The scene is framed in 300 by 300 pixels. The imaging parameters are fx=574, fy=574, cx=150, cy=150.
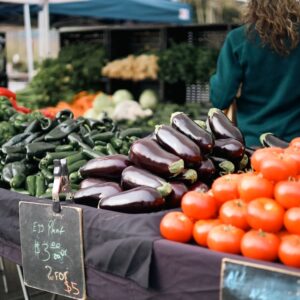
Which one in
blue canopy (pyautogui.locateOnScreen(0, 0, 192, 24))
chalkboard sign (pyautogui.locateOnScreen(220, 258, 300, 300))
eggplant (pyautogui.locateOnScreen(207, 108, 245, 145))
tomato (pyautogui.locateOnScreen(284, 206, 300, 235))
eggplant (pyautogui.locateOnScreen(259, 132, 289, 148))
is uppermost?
blue canopy (pyautogui.locateOnScreen(0, 0, 192, 24))

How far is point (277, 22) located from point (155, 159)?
4.61 ft

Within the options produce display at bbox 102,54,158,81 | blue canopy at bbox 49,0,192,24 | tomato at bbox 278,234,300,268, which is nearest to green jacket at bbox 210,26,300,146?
tomato at bbox 278,234,300,268

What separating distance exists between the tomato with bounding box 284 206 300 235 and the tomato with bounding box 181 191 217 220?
0.99 ft

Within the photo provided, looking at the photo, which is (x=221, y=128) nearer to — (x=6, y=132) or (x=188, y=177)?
(x=188, y=177)

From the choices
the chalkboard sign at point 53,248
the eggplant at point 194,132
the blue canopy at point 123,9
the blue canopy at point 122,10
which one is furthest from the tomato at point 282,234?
the blue canopy at point 123,9

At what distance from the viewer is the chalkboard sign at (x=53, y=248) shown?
2.36 metres

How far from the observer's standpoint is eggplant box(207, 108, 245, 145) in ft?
9.09

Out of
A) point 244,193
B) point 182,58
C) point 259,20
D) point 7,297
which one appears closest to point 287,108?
point 259,20

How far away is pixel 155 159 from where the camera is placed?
8.21 ft

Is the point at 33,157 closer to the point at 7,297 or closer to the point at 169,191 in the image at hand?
the point at 169,191

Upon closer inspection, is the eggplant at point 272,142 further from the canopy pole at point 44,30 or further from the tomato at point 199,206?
the canopy pole at point 44,30

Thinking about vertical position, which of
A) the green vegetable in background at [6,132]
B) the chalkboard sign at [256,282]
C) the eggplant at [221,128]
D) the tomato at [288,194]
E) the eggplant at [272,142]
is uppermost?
the eggplant at [221,128]

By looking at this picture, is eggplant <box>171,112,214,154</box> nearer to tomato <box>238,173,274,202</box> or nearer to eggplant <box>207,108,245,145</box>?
eggplant <box>207,108,245,145</box>

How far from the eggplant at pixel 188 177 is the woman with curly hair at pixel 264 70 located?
4.26 ft
